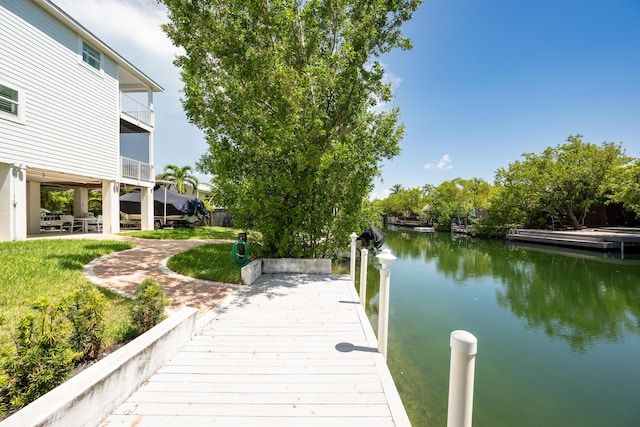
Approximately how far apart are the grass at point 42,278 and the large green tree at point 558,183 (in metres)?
30.5

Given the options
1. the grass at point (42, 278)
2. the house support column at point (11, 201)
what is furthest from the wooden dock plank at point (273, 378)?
the house support column at point (11, 201)

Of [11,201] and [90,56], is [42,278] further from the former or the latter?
[90,56]

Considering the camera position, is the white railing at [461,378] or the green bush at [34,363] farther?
the green bush at [34,363]

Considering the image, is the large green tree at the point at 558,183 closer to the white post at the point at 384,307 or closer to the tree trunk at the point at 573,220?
the tree trunk at the point at 573,220

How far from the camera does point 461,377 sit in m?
1.69

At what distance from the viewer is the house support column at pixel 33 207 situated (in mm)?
13734

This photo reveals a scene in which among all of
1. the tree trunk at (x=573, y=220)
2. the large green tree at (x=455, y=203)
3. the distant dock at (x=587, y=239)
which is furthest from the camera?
the large green tree at (x=455, y=203)

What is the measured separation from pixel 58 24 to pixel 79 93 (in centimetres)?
252

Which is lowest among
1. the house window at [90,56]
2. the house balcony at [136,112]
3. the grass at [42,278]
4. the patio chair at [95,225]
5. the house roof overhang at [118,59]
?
the grass at [42,278]

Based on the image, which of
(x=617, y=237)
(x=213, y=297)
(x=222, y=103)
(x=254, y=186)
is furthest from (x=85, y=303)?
(x=617, y=237)

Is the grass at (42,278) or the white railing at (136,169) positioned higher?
the white railing at (136,169)

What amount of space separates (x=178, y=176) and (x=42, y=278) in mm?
24771

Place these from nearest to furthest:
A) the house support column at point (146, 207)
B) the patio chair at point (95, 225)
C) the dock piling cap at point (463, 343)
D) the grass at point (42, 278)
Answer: the dock piling cap at point (463, 343) → the grass at point (42, 278) → the patio chair at point (95, 225) → the house support column at point (146, 207)

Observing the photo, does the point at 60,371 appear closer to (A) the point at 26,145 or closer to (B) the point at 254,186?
(B) the point at 254,186
